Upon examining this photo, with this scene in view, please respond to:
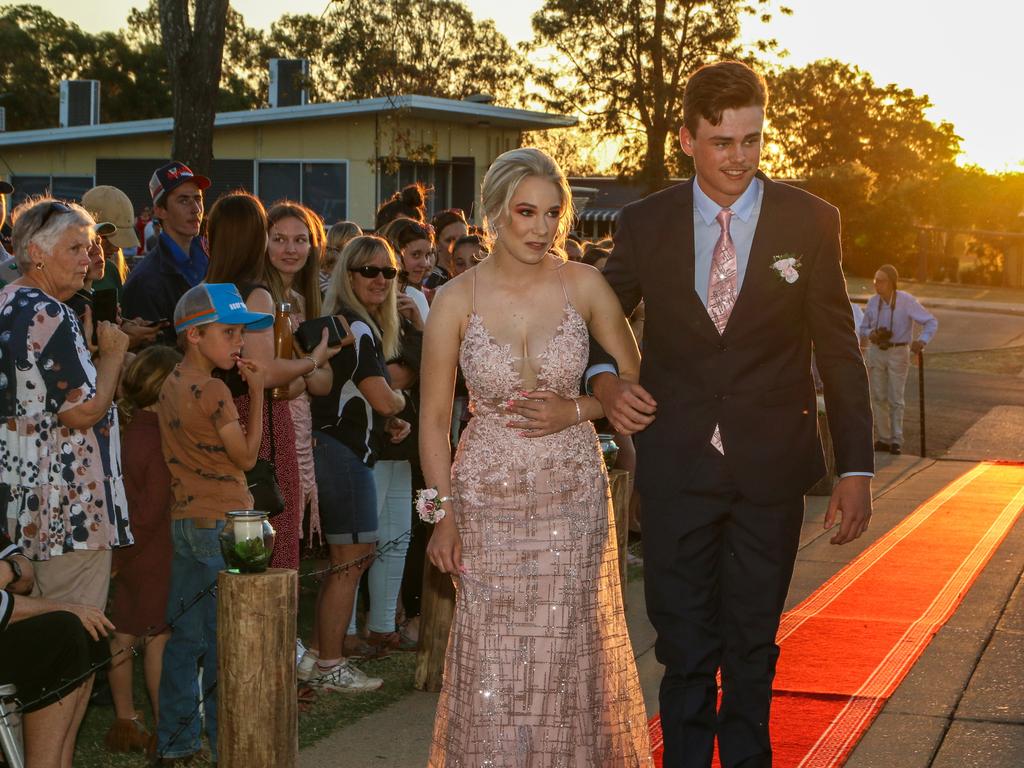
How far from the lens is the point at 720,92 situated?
4570mm

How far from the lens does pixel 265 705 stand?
4688 millimetres

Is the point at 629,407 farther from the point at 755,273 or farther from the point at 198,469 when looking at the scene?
the point at 198,469

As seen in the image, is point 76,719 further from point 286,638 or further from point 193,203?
point 193,203

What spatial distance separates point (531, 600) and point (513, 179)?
1415mm

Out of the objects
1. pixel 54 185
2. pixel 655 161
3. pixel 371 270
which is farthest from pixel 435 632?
pixel 655 161

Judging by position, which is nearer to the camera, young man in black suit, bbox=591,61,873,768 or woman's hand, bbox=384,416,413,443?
young man in black suit, bbox=591,61,873,768

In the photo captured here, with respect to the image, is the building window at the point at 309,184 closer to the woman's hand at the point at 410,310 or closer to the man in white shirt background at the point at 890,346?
the man in white shirt background at the point at 890,346

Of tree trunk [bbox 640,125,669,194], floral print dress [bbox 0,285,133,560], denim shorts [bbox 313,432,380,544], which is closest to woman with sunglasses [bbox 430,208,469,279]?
denim shorts [bbox 313,432,380,544]

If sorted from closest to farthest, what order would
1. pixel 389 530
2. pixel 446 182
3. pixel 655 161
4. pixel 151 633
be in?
pixel 151 633 < pixel 389 530 < pixel 446 182 < pixel 655 161

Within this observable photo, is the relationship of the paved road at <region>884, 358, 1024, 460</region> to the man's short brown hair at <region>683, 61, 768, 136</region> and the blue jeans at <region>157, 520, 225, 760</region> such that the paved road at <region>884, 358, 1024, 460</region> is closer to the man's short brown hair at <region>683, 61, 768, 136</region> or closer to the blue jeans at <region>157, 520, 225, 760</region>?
the blue jeans at <region>157, 520, 225, 760</region>

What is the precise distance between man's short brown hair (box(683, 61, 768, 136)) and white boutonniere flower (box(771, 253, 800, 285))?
47 centimetres

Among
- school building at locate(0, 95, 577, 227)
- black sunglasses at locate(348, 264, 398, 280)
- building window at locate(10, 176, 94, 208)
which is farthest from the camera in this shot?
building window at locate(10, 176, 94, 208)

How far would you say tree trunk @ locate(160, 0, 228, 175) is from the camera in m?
13.7

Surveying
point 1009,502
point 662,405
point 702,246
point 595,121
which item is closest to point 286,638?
point 662,405
